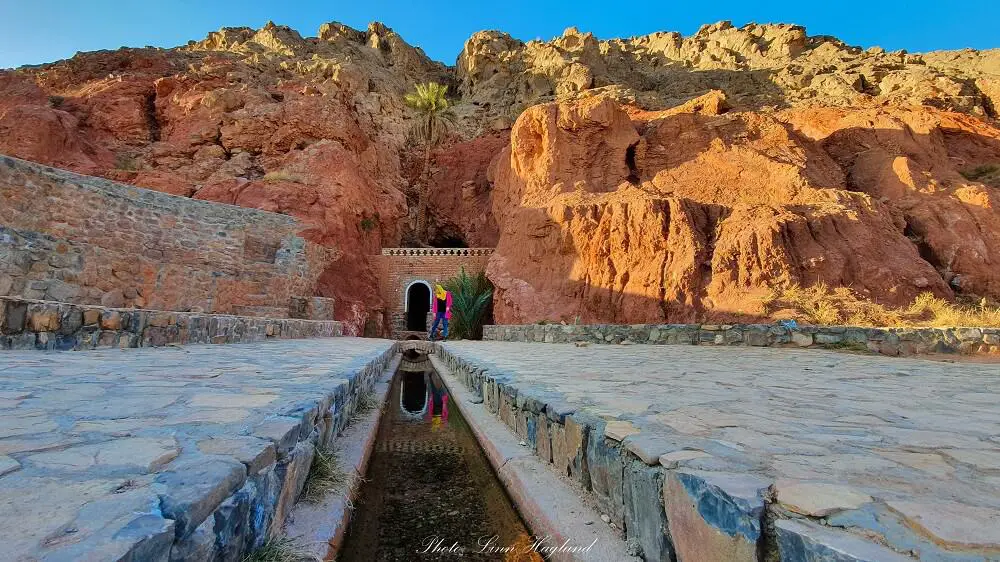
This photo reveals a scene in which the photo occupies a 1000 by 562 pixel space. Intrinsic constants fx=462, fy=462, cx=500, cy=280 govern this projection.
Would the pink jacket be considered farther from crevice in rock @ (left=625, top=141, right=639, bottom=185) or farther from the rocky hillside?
crevice in rock @ (left=625, top=141, right=639, bottom=185)

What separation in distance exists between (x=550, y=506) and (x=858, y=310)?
1343 cm

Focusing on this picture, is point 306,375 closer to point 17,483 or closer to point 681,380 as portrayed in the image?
point 17,483

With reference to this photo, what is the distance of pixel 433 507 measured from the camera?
2961 millimetres

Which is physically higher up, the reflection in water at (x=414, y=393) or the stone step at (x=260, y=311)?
the stone step at (x=260, y=311)

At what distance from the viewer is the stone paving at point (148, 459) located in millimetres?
1010

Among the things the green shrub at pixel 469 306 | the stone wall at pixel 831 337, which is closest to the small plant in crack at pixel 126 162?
the green shrub at pixel 469 306

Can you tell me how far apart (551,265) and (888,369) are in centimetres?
1326

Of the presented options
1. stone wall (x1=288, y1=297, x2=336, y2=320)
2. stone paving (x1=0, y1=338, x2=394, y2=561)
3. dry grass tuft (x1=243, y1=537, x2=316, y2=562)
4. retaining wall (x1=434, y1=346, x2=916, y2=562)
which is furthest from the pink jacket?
dry grass tuft (x1=243, y1=537, x2=316, y2=562)

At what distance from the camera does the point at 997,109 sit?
23.6 m

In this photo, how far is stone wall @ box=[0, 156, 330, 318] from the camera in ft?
30.5

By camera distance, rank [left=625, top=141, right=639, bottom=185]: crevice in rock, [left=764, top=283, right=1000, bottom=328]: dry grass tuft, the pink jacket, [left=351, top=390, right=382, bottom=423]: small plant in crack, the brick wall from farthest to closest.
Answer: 1. the brick wall
2. [left=625, top=141, right=639, bottom=185]: crevice in rock
3. the pink jacket
4. [left=764, top=283, right=1000, bottom=328]: dry grass tuft
5. [left=351, top=390, right=382, bottom=423]: small plant in crack

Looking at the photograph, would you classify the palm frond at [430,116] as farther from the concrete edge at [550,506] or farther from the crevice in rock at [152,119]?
the concrete edge at [550,506]

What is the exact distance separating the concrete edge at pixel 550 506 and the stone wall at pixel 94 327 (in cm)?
451

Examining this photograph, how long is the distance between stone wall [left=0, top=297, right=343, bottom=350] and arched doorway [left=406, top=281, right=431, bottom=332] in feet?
53.6
